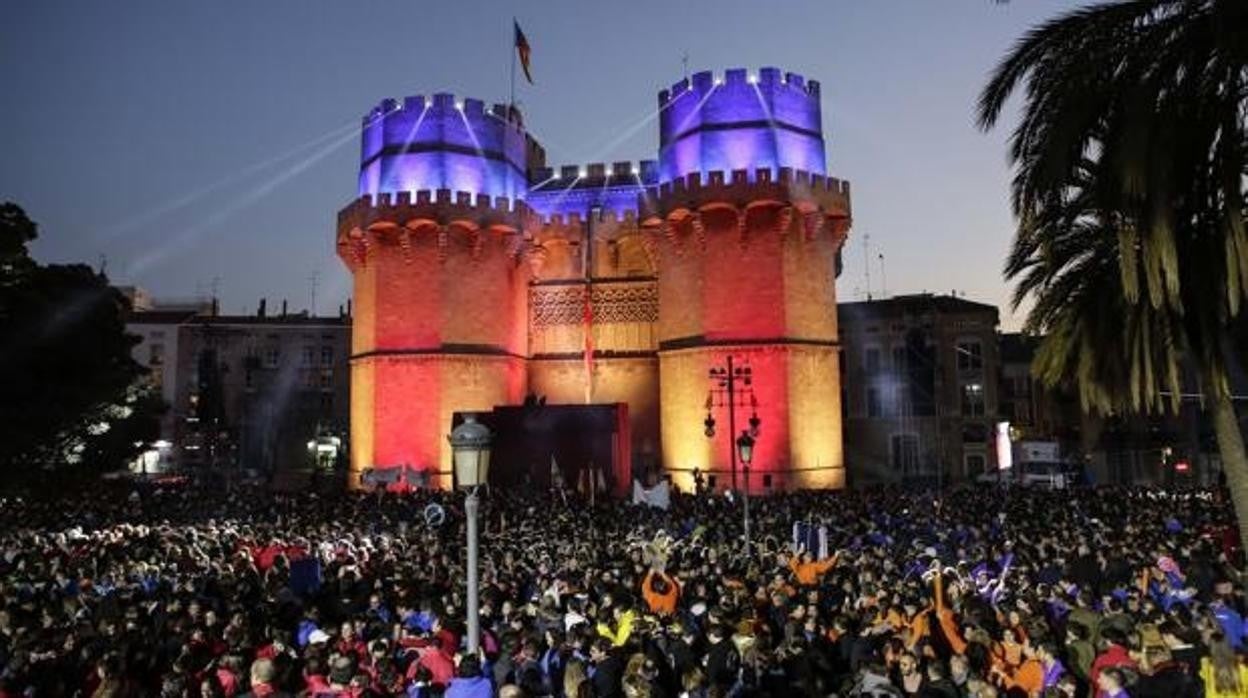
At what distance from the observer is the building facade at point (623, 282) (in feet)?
122

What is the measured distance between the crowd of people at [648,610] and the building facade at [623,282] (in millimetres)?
15284

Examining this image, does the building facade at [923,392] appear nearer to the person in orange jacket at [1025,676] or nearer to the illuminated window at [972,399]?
the illuminated window at [972,399]

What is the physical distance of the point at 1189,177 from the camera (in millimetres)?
9273

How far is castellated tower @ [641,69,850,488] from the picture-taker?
3675 cm

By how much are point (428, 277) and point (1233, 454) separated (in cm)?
3263

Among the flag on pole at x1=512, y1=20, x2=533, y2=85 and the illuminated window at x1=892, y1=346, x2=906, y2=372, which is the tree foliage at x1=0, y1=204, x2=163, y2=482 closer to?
the flag on pole at x1=512, y1=20, x2=533, y2=85

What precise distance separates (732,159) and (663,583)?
91.2 ft

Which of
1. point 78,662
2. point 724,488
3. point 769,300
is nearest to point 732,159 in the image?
point 769,300

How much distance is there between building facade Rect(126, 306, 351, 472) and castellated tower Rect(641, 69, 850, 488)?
112 feet

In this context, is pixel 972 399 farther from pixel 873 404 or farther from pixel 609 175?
pixel 609 175

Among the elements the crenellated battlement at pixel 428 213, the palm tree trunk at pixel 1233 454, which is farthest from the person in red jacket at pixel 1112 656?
the crenellated battlement at pixel 428 213

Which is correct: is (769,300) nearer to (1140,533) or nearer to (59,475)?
(1140,533)

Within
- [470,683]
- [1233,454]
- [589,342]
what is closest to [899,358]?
[589,342]

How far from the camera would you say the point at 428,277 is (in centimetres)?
3941
